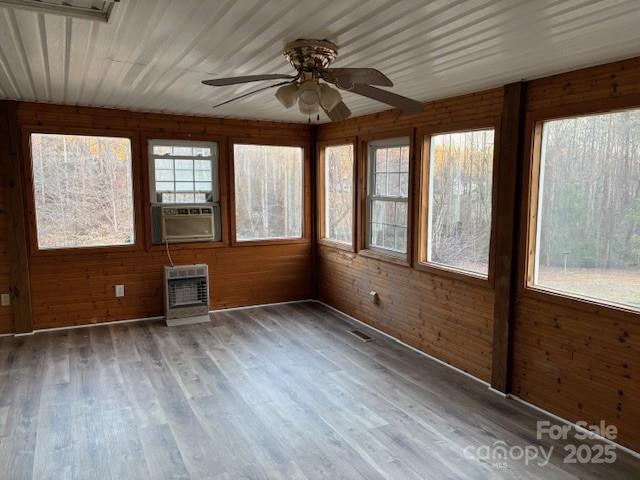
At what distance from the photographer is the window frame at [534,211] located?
2.90 metres

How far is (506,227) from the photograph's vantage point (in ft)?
11.1

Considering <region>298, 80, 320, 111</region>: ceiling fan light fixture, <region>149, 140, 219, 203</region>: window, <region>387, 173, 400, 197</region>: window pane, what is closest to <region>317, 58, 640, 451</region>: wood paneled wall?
<region>387, 173, 400, 197</region>: window pane

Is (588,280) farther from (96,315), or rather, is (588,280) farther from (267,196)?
(96,315)

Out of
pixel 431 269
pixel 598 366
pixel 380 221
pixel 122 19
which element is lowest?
pixel 598 366

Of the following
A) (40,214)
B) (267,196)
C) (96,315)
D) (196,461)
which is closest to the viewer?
(196,461)

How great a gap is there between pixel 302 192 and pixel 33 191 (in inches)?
118

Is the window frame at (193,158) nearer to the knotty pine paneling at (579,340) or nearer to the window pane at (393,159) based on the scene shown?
the window pane at (393,159)

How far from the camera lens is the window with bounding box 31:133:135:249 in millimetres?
4695

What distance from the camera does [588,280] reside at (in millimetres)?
2959

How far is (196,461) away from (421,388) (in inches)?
69.4

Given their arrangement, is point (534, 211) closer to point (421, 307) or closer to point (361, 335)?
point (421, 307)

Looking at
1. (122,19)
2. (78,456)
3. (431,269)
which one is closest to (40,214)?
(78,456)

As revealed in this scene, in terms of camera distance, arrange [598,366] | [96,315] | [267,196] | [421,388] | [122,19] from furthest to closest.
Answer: [267,196] < [96,315] < [421,388] < [598,366] < [122,19]

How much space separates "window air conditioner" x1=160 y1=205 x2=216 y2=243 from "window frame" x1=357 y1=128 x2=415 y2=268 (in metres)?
1.77
